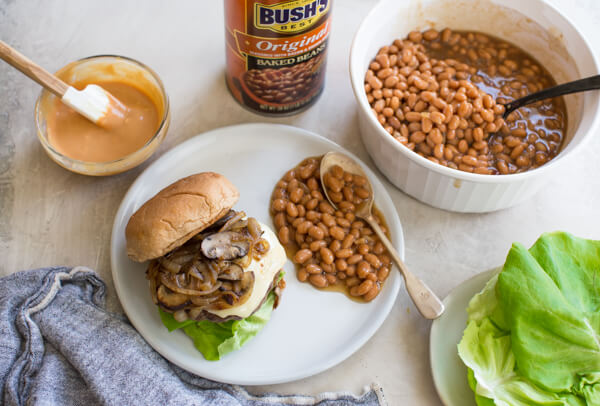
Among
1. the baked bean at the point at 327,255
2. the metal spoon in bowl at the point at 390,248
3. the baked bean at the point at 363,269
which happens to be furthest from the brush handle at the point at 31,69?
the baked bean at the point at 363,269

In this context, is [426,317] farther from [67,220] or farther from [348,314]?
[67,220]

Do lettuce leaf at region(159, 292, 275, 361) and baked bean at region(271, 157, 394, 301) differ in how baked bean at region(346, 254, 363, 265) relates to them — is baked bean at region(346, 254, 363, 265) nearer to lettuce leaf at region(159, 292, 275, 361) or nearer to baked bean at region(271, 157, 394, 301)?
baked bean at region(271, 157, 394, 301)

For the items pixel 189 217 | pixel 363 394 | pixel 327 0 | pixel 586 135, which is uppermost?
pixel 327 0

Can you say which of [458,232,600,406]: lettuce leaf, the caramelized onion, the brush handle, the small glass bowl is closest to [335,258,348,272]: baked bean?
the caramelized onion

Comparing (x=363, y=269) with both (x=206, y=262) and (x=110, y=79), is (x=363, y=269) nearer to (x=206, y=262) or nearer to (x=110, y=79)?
(x=206, y=262)

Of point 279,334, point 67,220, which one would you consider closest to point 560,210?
point 279,334

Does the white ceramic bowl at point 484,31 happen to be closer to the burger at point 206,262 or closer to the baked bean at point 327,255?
the baked bean at point 327,255

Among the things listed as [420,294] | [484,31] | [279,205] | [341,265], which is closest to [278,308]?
[341,265]
